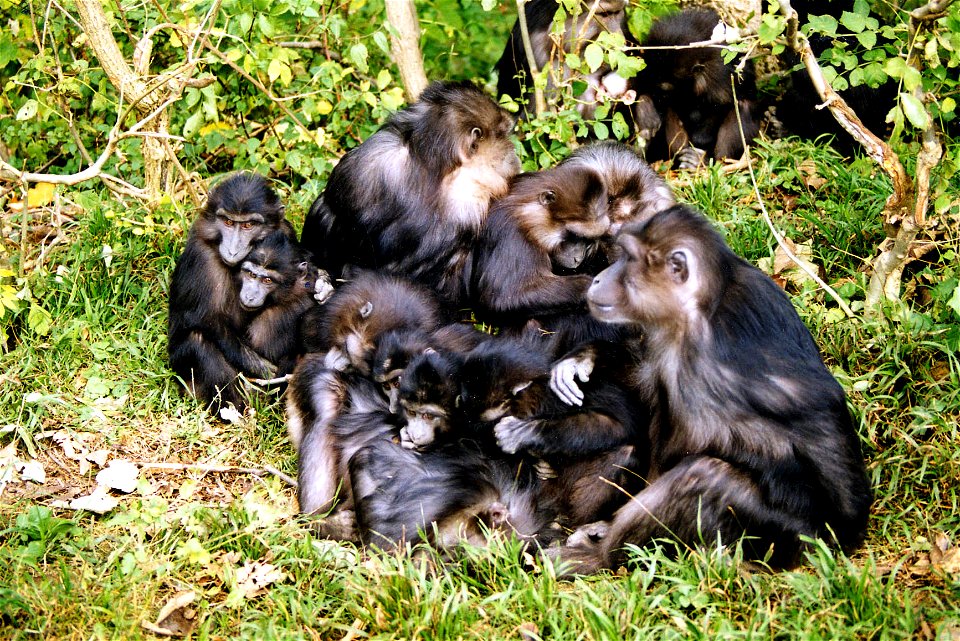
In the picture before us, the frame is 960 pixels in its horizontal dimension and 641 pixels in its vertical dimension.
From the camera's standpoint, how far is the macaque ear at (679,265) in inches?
165

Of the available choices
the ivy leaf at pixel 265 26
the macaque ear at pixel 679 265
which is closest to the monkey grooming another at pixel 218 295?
the ivy leaf at pixel 265 26

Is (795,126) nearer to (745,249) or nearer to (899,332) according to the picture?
(745,249)

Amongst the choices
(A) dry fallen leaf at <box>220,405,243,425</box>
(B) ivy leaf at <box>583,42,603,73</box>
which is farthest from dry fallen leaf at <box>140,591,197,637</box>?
(B) ivy leaf at <box>583,42,603,73</box>

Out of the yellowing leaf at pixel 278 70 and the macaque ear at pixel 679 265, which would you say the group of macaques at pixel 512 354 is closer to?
the macaque ear at pixel 679 265

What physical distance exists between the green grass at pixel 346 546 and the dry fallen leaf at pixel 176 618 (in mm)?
55

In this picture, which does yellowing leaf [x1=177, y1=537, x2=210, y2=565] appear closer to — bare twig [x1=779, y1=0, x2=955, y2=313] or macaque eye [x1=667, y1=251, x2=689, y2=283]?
macaque eye [x1=667, y1=251, x2=689, y2=283]

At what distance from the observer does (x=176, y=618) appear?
4.26m

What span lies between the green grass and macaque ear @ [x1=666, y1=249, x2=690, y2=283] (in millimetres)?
1097

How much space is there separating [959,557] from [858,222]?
2473 millimetres

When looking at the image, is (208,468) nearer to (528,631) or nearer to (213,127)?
(528,631)

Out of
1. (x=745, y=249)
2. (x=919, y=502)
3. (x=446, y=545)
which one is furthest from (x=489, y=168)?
(x=919, y=502)

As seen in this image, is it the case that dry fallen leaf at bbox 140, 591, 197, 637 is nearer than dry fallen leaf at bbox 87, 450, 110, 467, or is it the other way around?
dry fallen leaf at bbox 140, 591, 197, 637

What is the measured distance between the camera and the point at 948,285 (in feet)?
16.7

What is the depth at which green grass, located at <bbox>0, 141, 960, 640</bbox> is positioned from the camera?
4004 millimetres
